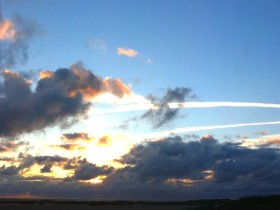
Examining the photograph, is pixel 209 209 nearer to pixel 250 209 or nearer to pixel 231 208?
pixel 231 208

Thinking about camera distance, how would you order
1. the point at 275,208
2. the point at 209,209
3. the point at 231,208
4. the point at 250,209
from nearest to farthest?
the point at 275,208 → the point at 250,209 → the point at 231,208 → the point at 209,209

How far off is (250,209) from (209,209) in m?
11.8

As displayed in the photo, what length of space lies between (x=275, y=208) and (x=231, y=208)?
1100 cm

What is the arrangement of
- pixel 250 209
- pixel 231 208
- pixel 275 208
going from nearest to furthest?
pixel 275 208 → pixel 250 209 → pixel 231 208

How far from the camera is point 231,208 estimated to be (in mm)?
53719

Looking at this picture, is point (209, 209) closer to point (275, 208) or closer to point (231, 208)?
point (231, 208)

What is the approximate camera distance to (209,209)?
2327 inches

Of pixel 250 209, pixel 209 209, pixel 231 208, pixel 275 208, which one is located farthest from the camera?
pixel 209 209

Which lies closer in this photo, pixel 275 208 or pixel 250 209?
pixel 275 208

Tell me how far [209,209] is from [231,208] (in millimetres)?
5963

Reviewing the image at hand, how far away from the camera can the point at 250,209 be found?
4803 centimetres

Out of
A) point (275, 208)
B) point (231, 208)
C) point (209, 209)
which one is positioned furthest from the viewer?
point (209, 209)

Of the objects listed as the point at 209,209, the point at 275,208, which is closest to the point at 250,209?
the point at 275,208

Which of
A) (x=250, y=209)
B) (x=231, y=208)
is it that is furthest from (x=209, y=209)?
(x=250, y=209)
